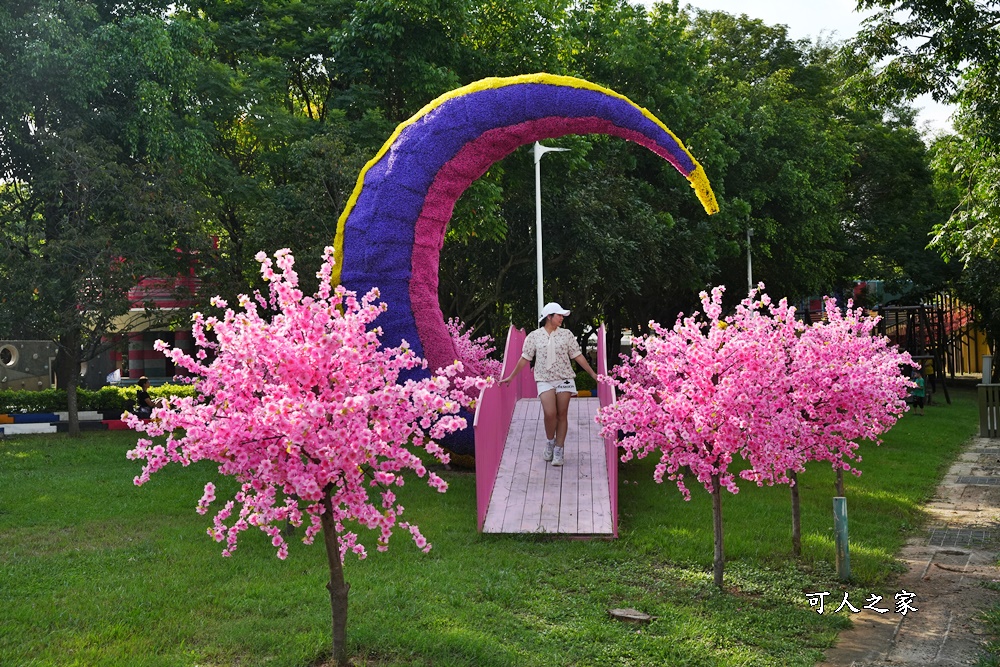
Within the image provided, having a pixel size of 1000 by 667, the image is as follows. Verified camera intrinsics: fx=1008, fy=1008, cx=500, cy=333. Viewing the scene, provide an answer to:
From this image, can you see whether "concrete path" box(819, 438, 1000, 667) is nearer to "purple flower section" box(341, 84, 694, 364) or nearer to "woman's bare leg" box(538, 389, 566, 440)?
"woman's bare leg" box(538, 389, 566, 440)

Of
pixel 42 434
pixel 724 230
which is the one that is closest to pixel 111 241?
A: pixel 42 434

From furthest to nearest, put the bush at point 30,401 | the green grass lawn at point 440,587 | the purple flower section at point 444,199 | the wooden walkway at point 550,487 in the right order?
the bush at point 30,401
the purple flower section at point 444,199
the wooden walkway at point 550,487
the green grass lawn at point 440,587

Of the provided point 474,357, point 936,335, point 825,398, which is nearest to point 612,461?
point 825,398

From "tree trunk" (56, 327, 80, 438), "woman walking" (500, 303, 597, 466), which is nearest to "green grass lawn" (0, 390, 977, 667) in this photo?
"woman walking" (500, 303, 597, 466)

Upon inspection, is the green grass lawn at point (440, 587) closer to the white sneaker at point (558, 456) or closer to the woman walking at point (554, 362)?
the white sneaker at point (558, 456)

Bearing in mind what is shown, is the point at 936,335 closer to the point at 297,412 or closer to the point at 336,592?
the point at 336,592

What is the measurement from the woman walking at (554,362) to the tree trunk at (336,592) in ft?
16.1

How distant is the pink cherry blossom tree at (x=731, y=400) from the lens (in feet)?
25.2

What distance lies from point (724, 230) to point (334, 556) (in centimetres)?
2208

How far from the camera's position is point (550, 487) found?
35.6 ft

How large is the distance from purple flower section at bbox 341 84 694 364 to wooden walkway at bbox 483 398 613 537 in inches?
62.9

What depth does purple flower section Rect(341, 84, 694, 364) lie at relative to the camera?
12195 millimetres

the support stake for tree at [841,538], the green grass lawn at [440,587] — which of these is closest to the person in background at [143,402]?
the green grass lawn at [440,587]

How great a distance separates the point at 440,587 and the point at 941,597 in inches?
155
